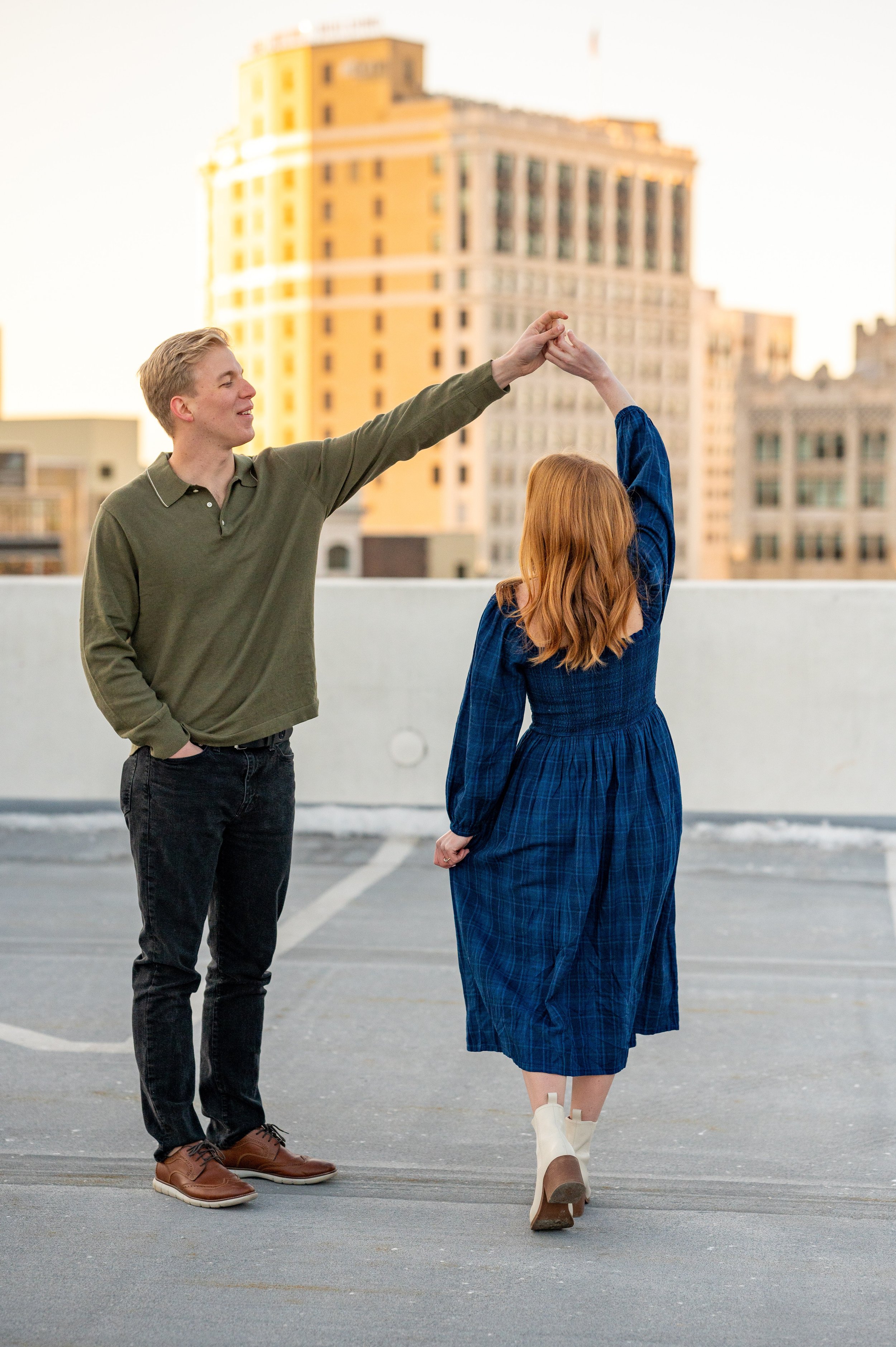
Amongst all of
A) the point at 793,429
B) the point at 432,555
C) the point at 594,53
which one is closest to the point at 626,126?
the point at 594,53

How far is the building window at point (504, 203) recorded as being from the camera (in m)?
164

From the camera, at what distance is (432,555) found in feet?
462

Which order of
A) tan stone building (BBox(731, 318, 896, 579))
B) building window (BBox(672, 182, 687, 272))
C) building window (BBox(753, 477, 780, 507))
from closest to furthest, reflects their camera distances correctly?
tan stone building (BBox(731, 318, 896, 579))
building window (BBox(753, 477, 780, 507))
building window (BBox(672, 182, 687, 272))

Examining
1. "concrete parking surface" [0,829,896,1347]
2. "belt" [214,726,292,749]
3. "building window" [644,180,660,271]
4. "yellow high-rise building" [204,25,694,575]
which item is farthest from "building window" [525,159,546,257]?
"belt" [214,726,292,749]

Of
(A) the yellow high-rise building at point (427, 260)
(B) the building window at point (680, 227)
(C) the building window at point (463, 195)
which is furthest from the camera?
(B) the building window at point (680, 227)

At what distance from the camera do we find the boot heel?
130 inches

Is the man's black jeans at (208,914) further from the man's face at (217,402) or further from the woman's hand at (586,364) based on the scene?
the woman's hand at (586,364)

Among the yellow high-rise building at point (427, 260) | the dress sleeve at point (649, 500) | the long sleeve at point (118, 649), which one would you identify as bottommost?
the long sleeve at point (118, 649)

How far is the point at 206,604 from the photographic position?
3.54 meters

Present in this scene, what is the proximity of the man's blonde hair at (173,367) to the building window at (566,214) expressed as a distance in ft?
560

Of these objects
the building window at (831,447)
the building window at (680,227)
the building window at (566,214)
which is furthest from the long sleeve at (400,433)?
the building window at (680,227)

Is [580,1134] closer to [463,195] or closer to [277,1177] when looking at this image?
[277,1177]

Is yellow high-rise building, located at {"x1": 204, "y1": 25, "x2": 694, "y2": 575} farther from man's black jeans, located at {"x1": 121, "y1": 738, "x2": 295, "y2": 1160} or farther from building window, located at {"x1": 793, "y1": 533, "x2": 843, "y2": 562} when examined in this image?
man's black jeans, located at {"x1": 121, "y1": 738, "x2": 295, "y2": 1160}

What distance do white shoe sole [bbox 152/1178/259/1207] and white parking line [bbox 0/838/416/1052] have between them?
3.44 feet
